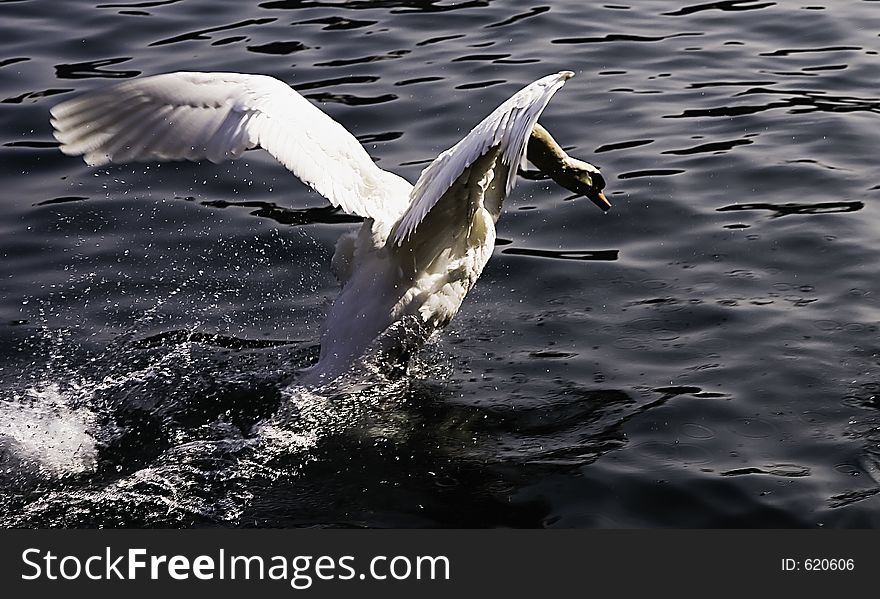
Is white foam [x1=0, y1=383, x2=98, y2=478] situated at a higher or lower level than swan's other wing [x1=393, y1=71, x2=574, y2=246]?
lower

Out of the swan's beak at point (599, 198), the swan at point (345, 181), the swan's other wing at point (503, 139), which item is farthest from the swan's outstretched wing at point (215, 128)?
the swan's beak at point (599, 198)

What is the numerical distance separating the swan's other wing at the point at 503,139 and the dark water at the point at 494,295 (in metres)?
1.20

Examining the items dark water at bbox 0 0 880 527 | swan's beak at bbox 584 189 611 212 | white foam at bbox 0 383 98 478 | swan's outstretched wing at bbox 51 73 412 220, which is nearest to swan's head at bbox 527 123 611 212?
swan's beak at bbox 584 189 611 212

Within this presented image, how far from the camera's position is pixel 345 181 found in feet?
20.6

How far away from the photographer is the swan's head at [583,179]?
741 cm

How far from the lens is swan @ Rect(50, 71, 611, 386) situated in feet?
20.1

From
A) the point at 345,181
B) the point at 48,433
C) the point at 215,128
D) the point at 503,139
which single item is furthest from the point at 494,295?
the point at 48,433

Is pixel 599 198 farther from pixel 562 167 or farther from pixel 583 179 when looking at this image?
pixel 562 167

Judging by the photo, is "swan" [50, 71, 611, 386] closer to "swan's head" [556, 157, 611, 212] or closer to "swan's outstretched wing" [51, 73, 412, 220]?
"swan's outstretched wing" [51, 73, 412, 220]

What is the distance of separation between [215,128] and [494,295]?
2.22m

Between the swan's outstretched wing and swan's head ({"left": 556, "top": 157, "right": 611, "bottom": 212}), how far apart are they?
1.35 metres

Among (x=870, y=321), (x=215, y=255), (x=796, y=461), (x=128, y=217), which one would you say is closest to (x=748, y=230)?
(x=870, y=321)

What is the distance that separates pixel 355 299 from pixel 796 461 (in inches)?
88.3

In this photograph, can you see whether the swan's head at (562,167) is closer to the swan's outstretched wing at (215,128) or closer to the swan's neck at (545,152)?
the swan's neck at (545,152)
